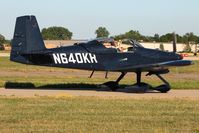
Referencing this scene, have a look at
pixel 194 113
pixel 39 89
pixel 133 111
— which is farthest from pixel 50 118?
pixel 39 89

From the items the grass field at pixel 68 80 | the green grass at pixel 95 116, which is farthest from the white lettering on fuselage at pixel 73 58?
the green grass at pixel 95 116

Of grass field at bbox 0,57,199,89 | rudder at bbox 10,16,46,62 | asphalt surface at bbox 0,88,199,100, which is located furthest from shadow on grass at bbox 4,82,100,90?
rudder at bbox 10,16,46,62

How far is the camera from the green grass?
831 centimetres

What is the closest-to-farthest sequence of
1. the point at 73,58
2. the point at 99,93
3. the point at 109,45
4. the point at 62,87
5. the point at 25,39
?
the point at 99,93 → the point at 73,58 → the point at 25,39 → the point at 109,45 → the point at 62,87

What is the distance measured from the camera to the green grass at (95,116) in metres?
8.31

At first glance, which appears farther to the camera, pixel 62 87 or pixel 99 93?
pixel 62 87

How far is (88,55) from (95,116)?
743 centimetres

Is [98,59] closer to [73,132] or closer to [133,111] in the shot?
[133,111]

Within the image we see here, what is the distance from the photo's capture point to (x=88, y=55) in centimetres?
1708

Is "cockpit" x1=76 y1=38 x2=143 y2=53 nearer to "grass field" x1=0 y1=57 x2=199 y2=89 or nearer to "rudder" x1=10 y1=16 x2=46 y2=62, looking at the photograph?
"rudder" x1=10 y1=16 x2=46 y2=62

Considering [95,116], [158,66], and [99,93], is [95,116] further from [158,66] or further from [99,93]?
[158,66]

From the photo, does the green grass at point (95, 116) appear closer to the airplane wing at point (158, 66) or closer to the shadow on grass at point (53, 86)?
the airplane wing at point (158, 66)

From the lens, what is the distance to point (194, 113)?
10.5 metres

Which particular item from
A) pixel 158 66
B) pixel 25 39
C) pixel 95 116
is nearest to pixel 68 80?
pixel 25 39
